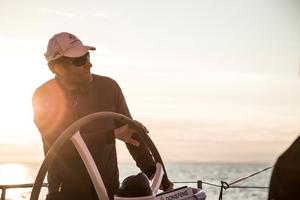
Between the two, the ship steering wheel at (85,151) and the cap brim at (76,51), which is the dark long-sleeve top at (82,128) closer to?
the ship steering wheel at (85,151)

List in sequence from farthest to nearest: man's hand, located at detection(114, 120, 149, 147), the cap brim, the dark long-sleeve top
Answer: man's hand, located at detection(114, 120, 149, 147), the cap brim, the dark long-sleeve top

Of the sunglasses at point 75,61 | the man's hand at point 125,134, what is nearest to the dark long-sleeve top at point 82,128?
the man's hand at point 125,134

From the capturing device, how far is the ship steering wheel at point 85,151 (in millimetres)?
2646

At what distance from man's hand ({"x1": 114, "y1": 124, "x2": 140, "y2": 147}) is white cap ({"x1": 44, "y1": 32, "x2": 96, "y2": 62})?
1.69 ft

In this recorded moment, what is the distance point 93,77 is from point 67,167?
79 centimetres

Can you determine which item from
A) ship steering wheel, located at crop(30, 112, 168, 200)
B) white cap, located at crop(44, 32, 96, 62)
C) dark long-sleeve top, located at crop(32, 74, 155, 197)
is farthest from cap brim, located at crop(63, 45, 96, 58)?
ship steering wheel, located at crop(30, 112, 168, 200)

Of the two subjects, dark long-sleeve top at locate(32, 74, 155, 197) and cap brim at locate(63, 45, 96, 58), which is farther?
cap brim at locate(63, 45, 96, 58)

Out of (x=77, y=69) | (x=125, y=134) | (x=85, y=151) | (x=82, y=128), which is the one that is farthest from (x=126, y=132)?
(x=85, y=151)

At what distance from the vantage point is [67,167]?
128 inches

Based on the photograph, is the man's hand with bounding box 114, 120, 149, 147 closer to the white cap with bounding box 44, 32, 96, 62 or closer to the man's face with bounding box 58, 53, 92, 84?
the man's face with bounding box 58, 53, 92, 84

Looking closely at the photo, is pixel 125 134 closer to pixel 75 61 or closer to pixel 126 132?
pixel 126 132

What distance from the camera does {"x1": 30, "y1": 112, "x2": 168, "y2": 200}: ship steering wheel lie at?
265 cm

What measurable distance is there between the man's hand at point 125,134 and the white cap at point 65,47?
51cm

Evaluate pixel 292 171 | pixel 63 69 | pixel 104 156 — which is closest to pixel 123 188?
pixel 104 156
